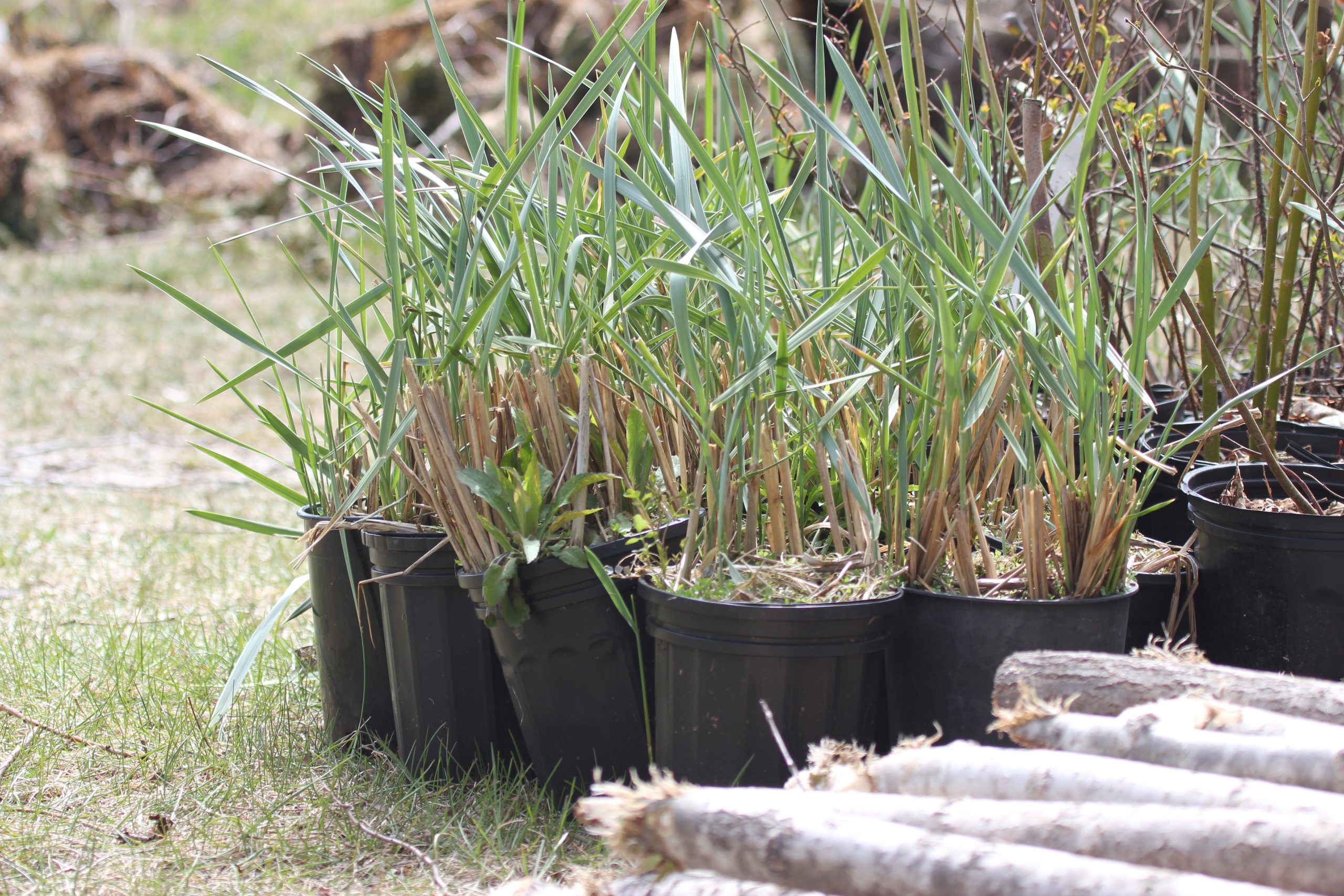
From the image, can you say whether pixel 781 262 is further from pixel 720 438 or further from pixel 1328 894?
pixel 1328 894

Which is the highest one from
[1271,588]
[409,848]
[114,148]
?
[114,148]

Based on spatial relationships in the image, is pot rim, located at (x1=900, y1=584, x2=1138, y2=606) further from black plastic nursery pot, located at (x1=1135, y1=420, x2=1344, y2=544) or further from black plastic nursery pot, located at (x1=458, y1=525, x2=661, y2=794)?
black plastic nursery pot, located at (x1=1135, y1=420, x2=1344, y2=544)

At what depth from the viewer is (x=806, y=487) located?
4.73ft

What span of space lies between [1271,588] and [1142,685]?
16.7 inches

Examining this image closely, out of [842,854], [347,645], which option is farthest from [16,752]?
[842,854]

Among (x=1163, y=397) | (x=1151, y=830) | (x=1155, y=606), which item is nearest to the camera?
(x=1151, y=830)

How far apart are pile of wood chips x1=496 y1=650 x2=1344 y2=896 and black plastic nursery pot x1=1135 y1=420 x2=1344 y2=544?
29.4 inches

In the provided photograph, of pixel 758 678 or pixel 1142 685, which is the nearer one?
pixel 1142 685

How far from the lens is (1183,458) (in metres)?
1.75

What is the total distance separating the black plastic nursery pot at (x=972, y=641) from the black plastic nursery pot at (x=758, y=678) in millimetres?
47

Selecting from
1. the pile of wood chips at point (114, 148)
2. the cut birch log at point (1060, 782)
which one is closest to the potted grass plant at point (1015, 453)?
the cut birch log at point (1060, 782)

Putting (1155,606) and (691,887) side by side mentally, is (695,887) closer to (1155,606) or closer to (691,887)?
(691,887)

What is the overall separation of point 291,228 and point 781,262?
6788 millimetres

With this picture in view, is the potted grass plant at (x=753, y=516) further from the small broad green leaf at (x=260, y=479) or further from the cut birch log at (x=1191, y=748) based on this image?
the small broad green leaf at (x=260, y=479)
